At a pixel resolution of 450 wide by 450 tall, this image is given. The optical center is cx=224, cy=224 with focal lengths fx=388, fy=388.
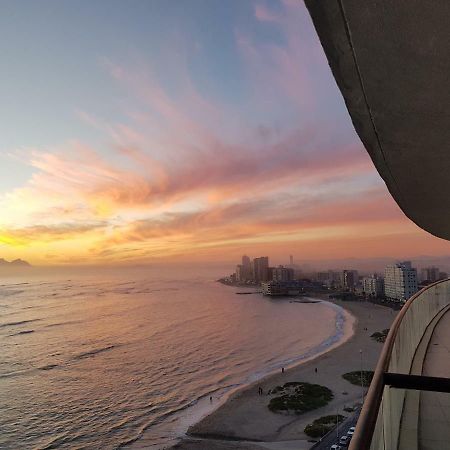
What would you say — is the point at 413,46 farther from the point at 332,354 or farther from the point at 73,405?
the point at 332,354

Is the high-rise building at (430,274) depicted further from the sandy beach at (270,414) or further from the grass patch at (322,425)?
the grass patch at (322,425)

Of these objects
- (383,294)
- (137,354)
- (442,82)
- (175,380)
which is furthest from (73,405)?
(383,294)

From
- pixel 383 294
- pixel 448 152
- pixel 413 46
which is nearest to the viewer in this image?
pixel 413 46

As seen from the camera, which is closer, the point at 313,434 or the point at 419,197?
the point at 419,197

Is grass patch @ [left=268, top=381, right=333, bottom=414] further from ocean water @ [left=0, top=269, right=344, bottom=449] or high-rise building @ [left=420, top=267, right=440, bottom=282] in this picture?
high-rise building @ [left=420, top=267, right=440, bottom=282]

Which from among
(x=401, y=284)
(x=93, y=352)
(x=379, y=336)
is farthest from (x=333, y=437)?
(x=401, y=284)

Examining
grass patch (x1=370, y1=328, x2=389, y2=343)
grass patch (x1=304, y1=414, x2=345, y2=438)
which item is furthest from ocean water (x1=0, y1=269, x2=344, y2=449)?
grass patch (x1=304, y1=414, x2=345, y2=438)
